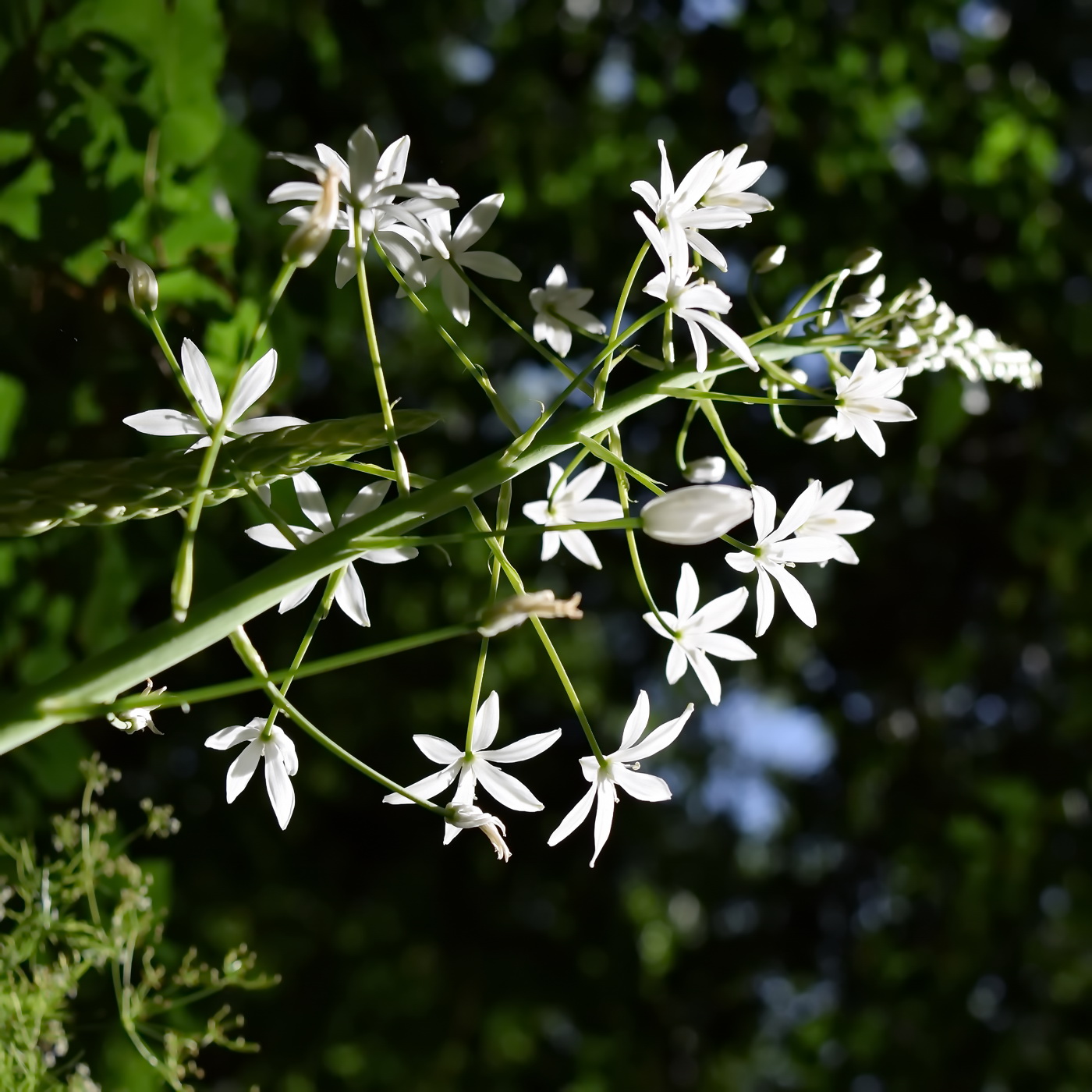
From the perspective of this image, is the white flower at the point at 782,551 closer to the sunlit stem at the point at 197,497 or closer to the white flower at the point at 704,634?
the white flower at the point at 704,634

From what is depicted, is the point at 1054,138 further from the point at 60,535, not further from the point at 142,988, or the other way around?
the point at 142,988

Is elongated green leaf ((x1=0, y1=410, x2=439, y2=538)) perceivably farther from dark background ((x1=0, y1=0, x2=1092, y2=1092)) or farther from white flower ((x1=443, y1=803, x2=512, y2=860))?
dark background ((x1=0, y1=0, x2=1092, y2=1092))

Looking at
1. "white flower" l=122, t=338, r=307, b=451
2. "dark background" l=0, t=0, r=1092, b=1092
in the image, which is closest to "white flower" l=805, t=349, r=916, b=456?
"white flower" l=122, t=338, r=307, b=451

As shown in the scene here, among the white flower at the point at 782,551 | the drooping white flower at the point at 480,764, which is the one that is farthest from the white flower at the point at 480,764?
the white flower at the point at 782,551

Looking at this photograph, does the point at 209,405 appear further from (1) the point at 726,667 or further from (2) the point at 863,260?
(1) the point at 726,667

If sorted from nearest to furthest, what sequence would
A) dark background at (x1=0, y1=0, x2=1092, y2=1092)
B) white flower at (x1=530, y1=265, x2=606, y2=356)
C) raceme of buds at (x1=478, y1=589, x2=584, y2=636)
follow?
raceme of buds at (x1=478, y1=589, x2=584, y2=636)
white flower at (x1=530, y1=265, x2=606, y2=356)
dark background at (x1=0, y1=0, x2=1092, y2=1092)

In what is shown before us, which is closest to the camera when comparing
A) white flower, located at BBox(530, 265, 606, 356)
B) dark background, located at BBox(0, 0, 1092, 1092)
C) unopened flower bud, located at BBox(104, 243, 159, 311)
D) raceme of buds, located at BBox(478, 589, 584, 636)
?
raceme of buds, located at BBox(478, 589, 584, 636)
